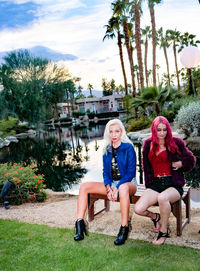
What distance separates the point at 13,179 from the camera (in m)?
5.58

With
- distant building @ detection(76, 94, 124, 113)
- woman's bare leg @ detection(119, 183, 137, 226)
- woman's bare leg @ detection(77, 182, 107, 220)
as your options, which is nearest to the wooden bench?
woman's bare leg @ detection(77, 182, 107, 220)

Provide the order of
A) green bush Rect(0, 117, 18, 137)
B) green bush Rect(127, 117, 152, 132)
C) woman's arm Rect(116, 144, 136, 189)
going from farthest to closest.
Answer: green bush Rect(0, 117, 18, 137), green bush Rect(127, 117, 152, 132), woman's arm Rect(116, 144, 136, 189)

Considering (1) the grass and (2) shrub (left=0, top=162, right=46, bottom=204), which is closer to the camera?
(1) the grass

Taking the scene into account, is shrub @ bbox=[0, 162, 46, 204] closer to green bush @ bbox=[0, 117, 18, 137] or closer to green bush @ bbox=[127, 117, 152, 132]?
green bush @ bbox=[127, 117, 152, 132]

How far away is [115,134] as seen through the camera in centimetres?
357

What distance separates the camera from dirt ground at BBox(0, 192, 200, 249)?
10.9 feet

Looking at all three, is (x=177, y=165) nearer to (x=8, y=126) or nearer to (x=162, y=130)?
(x=162, y=130)

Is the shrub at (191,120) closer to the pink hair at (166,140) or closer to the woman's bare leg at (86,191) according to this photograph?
the pink hair at (166,140)

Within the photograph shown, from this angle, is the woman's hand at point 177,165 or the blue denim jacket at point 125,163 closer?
the woman's hand at point 177,165

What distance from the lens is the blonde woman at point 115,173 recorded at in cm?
332

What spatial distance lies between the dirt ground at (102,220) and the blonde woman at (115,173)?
444 millimetres

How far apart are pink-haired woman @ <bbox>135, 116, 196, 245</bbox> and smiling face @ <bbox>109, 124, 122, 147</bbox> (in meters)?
0.35

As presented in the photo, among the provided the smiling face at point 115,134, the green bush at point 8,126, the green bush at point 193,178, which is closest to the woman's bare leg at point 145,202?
the smiling face at point 115,134

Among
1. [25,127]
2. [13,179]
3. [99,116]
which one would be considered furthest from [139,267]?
[99,116]
